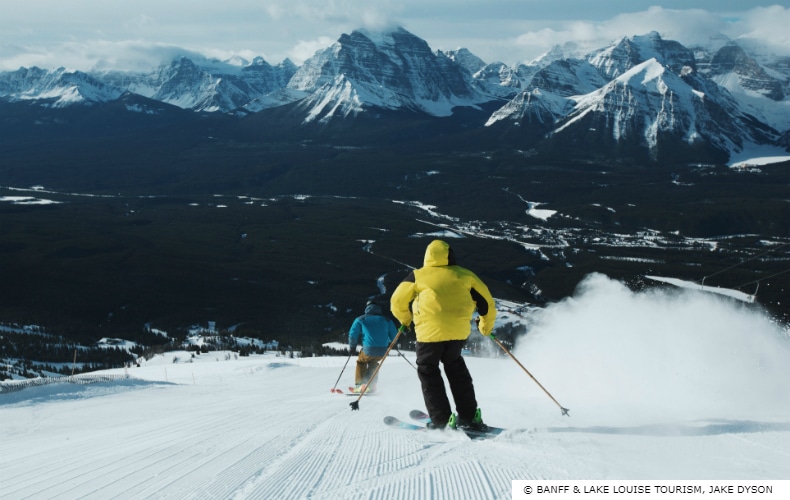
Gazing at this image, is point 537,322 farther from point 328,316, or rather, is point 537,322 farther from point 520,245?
point 520,245

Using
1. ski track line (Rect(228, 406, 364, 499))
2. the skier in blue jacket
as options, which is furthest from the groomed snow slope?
the skier in blue jacket

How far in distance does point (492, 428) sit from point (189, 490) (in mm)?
3543

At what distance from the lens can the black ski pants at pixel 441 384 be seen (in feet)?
25.2

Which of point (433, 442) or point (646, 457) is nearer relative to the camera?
point (646, 457)

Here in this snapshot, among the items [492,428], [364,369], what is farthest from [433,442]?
[364,369]

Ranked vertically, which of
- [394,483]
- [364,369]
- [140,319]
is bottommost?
[140,319]

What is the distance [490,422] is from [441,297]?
1.95m

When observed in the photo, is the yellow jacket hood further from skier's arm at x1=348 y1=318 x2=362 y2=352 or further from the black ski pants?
skier's arm at x1=348 y1=318 x2=362 y2=352

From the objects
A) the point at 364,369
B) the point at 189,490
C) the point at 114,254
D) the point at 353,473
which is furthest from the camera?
the point at 114,254

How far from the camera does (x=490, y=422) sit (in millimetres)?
8305

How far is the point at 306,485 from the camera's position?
18.8 ft

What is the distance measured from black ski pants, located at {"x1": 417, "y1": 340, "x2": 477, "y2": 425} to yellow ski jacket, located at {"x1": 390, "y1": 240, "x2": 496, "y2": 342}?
0.23 m

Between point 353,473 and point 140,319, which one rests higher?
point 353,473

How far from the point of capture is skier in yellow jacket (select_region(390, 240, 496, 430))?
7480 millimetres
